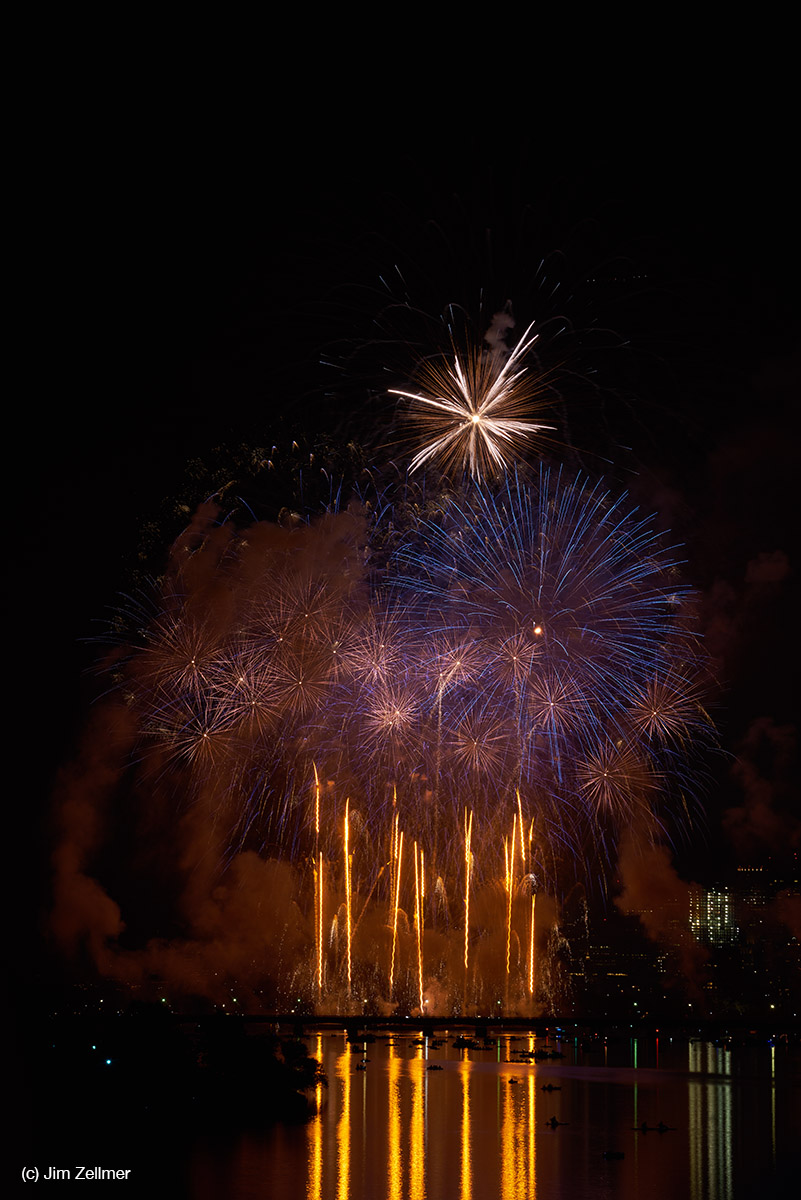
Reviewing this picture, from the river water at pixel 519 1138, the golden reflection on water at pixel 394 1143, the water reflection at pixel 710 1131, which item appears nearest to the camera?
the golden reflection on water at pixel 394 1143

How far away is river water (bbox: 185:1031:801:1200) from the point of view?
3372cm

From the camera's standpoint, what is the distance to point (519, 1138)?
1681 inches

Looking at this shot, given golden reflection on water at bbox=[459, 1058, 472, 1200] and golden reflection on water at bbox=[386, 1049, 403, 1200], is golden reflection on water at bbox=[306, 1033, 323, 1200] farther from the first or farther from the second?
golden reflection on water at bbox=[459, 1058, 472, 1200]

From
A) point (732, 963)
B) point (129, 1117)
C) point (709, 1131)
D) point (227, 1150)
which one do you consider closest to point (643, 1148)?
point (709, 1131)

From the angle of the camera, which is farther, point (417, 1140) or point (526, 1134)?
point (526, 1134)

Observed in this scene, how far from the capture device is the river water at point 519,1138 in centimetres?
3372

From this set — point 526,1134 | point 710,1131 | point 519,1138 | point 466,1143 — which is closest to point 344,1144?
point 466,1143

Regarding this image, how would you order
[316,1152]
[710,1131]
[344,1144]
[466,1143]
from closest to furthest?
[316,1152], [344,1144], [466,1143], [710,1131]

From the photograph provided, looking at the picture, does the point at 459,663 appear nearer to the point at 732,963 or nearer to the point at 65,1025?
the point at 65,1025

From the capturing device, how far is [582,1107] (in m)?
51.8

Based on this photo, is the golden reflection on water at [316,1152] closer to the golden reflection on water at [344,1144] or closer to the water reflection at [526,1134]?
the water reflection at [526,1134]

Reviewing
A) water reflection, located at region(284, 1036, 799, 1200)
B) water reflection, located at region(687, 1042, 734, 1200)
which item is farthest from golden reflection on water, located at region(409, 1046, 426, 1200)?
water reflection, located at region(687, 1042, 734, 1200)

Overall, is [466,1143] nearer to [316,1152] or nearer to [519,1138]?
[519,1138]

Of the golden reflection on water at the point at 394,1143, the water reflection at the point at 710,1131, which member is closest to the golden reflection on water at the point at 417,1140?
the golden reflection on water at the point at 394,1143
